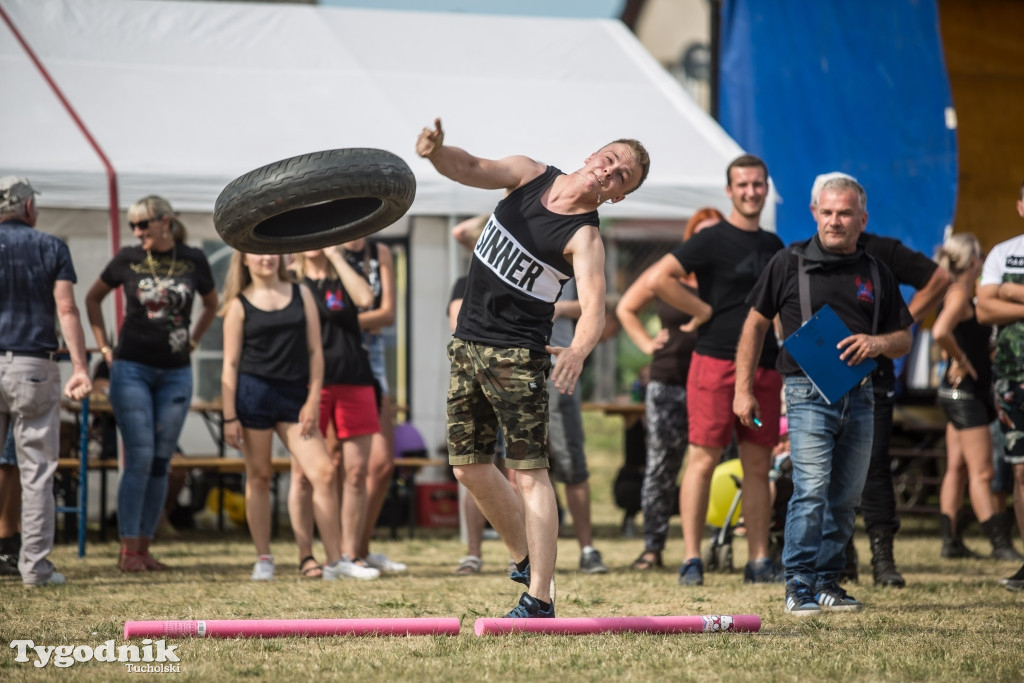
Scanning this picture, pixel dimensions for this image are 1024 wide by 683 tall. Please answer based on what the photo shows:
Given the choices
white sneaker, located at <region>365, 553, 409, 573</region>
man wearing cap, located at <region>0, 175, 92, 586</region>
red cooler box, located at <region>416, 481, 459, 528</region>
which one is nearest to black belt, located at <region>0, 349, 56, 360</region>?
man wearing cap, located at <region>0, 175, 92, 586</region>

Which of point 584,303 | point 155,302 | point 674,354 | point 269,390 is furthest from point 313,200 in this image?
point 674,354

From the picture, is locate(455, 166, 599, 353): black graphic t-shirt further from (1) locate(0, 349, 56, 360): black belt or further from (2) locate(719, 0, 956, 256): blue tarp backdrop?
(2) locate(719, 0, 956, 256): blue tarp backdrop

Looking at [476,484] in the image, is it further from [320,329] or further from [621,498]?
[621,498]

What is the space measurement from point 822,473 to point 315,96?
236 inches

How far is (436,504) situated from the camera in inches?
390

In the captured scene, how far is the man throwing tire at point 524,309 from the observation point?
4430 millimetres

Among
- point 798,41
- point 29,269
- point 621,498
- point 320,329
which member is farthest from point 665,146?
point 29,269

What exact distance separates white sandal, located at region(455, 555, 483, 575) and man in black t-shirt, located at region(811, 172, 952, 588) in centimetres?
222

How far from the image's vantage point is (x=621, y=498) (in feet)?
31.6

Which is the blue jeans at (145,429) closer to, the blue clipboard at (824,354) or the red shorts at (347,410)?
the red shorts at (347,410)

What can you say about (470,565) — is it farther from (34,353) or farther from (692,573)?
(34,353)

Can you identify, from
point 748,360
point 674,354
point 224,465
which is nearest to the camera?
point 748,360

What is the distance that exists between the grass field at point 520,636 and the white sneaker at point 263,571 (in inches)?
4.7

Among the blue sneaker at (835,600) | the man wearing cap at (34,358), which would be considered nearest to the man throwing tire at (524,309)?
the blue sneaker at (835,600)
